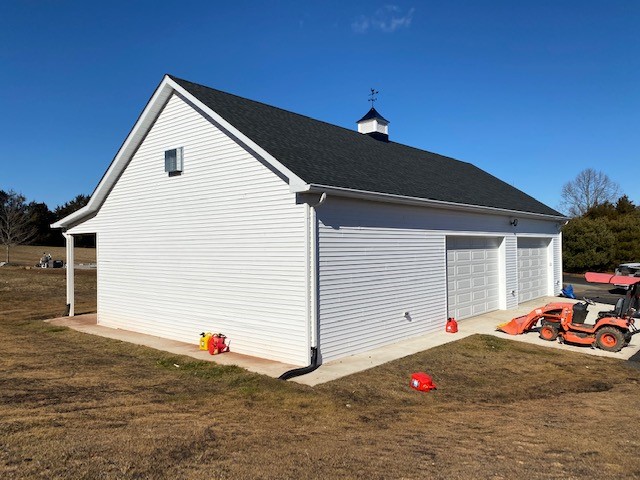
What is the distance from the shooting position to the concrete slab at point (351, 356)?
8.52 meters

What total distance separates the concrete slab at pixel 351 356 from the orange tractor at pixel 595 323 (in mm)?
196

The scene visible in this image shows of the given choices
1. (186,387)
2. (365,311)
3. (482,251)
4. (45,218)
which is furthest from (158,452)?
(45,218)

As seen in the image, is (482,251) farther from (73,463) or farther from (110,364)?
(73,463)

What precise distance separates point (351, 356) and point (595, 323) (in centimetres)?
571

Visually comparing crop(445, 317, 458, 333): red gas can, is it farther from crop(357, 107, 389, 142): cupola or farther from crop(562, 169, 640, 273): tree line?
crop(562, 169, 640, 273): tree line

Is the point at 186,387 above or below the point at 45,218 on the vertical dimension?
below

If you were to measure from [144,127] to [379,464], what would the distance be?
1061 cm

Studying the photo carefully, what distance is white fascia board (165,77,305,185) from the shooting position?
8688 millimetres

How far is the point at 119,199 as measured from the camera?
1352cm

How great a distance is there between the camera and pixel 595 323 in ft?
34.9

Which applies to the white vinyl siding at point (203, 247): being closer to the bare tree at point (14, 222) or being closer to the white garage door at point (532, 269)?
the white garage door at point (532, 269)

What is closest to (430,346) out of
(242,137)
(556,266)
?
(242,137)

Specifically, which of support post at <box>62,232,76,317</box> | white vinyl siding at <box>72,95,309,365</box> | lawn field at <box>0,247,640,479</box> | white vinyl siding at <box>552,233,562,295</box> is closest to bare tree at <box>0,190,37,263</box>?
support post at <box>62,232,76,317</box>

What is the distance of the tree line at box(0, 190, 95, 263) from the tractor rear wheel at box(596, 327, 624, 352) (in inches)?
1772
